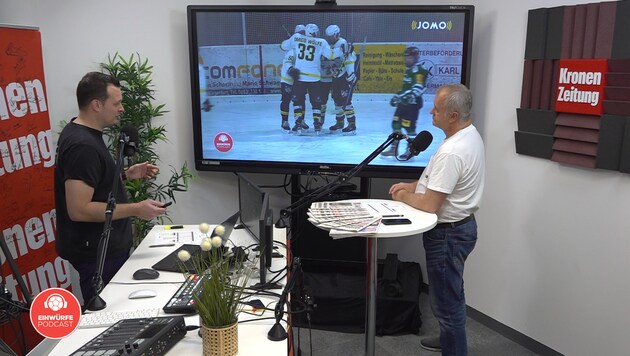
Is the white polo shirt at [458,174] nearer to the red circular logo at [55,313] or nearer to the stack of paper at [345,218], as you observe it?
the stack of paper at [345,218]

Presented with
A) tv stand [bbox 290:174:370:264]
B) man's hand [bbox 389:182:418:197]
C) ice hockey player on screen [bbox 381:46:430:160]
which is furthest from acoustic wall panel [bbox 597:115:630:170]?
tv stand [bbox 290:174:370:264]

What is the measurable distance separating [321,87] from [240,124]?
0.63 metres

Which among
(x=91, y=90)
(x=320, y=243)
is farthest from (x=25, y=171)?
(x=320, y=243)

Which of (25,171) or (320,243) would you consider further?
(320,243)

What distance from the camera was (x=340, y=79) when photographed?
11.3 feet

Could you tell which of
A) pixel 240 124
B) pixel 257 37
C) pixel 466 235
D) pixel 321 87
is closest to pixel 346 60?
pixel 321 87

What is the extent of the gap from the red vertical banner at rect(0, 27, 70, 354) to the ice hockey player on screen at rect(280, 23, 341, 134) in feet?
5.16

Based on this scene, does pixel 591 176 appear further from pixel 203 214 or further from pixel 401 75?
pixel 203 214

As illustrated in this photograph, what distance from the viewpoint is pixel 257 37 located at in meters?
3.44

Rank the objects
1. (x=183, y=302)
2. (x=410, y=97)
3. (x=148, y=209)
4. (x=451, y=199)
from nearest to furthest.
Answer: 1. (x=183, y=302)
2. (x=148, y=209)
3. (x=451, y=199)
4. (x=410, y=97)

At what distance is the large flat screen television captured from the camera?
10.9 ft

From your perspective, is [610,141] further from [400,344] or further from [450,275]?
[400,344]

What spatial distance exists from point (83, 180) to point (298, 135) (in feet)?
5.38

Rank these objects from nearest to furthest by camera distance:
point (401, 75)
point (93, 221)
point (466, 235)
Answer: point (93, 221) < point (466, 235) < point (401, 75)
